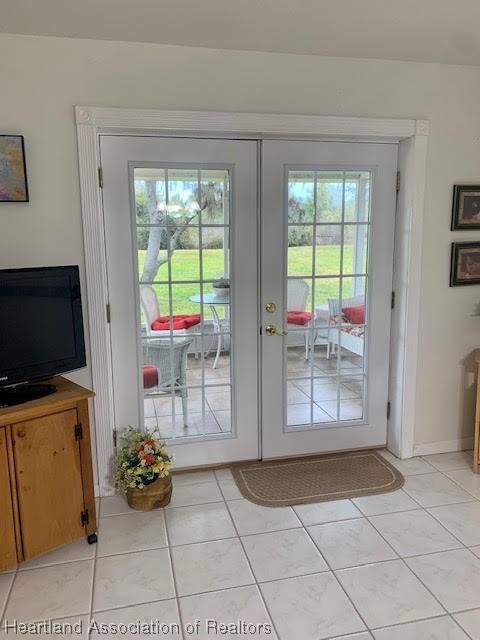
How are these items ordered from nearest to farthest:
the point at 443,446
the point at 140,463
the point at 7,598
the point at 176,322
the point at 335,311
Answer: the point at 7,598, the point at 140,463, the point at 176,322, the point at 335,311, the point at 443,446

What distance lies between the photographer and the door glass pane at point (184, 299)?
111 inches

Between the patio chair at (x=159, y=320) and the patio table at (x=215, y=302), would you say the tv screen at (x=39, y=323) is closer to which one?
the patio chair at (x=159, y=320)

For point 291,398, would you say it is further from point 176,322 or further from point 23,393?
point 23,393

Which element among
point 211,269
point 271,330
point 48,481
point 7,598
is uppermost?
point 211,269

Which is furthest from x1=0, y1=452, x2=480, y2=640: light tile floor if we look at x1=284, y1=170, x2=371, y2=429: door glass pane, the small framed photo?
the small framed photo

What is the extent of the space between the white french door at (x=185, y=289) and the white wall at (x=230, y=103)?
0.78ft

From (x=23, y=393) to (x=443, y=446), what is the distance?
2.61 meters

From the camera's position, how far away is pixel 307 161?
9.62 ft

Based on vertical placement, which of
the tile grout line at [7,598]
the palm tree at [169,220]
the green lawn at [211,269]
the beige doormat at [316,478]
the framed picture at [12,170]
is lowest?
the tile grout line at [7,598]

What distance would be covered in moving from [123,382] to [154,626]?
1340 mm

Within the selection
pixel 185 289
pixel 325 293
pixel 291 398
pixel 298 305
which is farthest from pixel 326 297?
pixel 185 289

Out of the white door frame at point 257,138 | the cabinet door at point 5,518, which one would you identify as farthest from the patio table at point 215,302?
the cabinet door at point 5,518

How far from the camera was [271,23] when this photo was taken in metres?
2.31

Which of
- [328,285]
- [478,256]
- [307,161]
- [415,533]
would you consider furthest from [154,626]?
[478,256]
